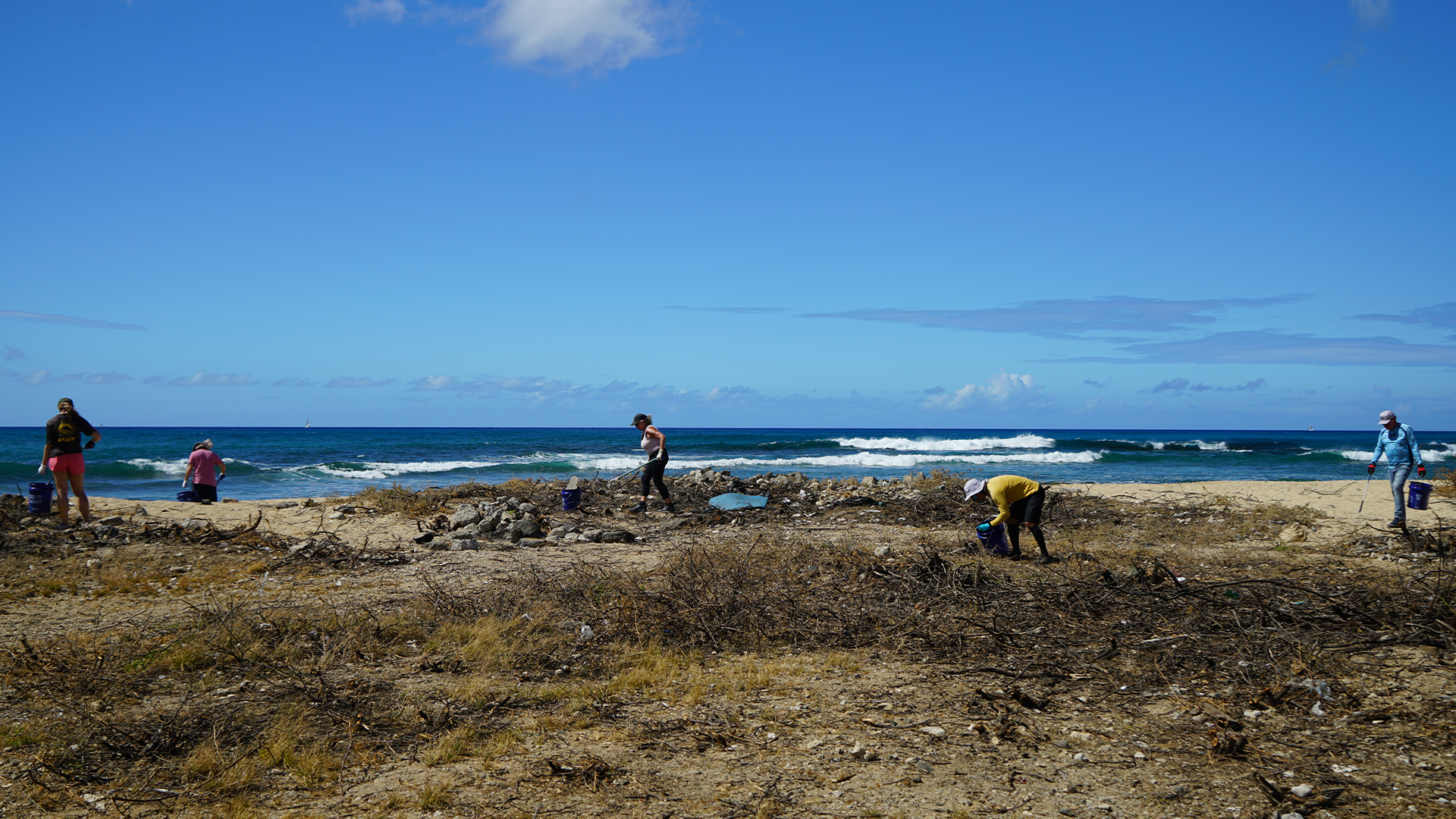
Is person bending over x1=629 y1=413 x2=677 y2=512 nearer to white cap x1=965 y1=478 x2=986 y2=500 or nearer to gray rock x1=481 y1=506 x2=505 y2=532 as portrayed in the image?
gray rock x1=481 y1=506 x2=505 y2=532

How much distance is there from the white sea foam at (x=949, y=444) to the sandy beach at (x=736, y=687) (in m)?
37.0

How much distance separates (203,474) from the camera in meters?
13.7

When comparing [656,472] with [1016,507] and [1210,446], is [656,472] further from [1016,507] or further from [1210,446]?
[1210,446]

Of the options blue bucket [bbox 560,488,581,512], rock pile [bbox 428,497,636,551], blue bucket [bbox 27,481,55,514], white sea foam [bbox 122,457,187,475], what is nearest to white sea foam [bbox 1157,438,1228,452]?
blue bucket [bbox 560,488,581,512]

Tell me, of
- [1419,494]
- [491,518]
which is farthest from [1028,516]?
[491,518]

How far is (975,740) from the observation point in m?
4.14

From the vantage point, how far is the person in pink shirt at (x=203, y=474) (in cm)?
1365

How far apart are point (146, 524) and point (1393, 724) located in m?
12.0

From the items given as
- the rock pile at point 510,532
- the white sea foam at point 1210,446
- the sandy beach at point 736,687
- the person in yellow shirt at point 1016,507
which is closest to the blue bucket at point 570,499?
the rock pile at point 510,532

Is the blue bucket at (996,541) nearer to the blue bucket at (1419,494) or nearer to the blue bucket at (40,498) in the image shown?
the blue bucket at (1419,494)

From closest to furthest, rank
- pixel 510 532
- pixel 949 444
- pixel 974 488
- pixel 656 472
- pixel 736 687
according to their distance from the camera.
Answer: pixel 736 687
pixel 974 488
pixel 510 532
pixel 656 472
pixel 949 444

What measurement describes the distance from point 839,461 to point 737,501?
21946 millimetres

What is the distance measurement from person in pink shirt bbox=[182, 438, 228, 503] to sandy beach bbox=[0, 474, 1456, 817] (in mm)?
4508

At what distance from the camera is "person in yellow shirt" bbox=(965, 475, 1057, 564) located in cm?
825
